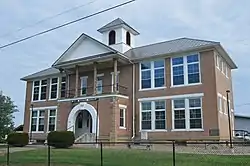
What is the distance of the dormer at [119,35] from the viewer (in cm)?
3143

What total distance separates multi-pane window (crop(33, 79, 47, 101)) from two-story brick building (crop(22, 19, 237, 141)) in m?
2.98

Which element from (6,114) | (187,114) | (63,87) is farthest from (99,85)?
(6,114)

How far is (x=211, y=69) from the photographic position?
2373cm

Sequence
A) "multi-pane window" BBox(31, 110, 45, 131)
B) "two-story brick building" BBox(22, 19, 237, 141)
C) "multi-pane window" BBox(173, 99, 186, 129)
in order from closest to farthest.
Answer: "two-story brick building" BBox(22, 19, 237, 141) < "multi-pane window" BBox(173, 99, 186, 129) < "multi-pane window" BBox(31, 110, 45, 131)

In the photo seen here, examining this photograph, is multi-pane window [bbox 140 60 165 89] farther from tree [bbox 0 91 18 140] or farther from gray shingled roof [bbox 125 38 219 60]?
tree [bbox 0 91 18 140]

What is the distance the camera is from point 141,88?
89.0ft

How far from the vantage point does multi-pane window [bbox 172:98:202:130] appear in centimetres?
2380

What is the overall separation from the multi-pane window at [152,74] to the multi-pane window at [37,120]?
13409 millimetres

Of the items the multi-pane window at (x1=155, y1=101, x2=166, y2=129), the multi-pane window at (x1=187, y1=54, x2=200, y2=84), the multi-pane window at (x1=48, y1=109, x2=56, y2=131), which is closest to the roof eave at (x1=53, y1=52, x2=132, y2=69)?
the multi-pane window at (x1=155, y1=101, x2=166, y2=129)

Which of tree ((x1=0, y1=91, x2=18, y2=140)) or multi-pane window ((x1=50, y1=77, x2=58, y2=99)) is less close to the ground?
multi-pane window ((x1=50, y1=77, x2=58, y2=99))

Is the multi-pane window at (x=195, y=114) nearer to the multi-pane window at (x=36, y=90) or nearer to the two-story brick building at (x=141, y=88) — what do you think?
the two-story brick building at (x=141, y=88)

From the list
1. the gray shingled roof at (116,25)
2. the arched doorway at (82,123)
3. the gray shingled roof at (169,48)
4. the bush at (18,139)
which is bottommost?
the bush at (18,139)

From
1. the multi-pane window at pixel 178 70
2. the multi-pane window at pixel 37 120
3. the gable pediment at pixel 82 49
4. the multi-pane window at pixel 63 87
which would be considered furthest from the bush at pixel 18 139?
the multi-pane window at pixel 178 70

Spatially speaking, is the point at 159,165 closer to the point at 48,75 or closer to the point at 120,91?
the point at 120,91
